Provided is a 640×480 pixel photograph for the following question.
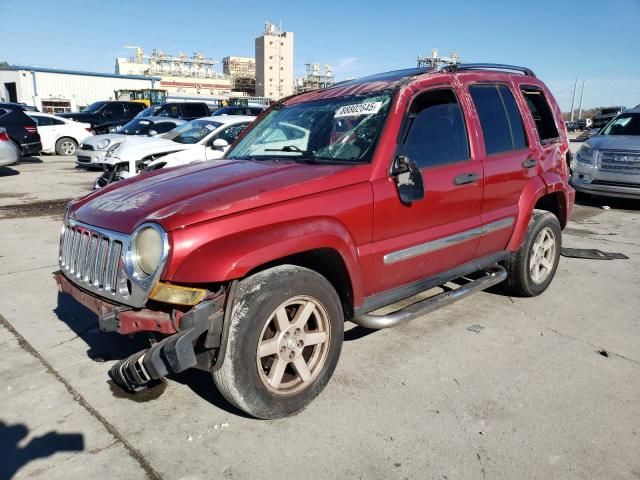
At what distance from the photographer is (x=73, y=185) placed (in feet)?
37.3

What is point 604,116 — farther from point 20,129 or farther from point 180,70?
point 180,70

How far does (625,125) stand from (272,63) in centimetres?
13329

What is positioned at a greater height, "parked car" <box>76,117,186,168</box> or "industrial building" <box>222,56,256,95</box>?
"industrial building" <box>222,56,256,95</box>

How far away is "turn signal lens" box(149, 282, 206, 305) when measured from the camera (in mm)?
2506

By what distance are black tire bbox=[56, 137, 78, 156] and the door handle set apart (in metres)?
17.6

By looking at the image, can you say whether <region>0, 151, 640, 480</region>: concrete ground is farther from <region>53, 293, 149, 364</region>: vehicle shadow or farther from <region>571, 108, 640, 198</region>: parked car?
<region>571, 108, 640, 198</region>: parked car

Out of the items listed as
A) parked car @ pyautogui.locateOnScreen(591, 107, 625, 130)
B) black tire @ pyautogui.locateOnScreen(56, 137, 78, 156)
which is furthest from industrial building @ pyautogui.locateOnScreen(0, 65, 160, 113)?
parked car @ pyautogui.locateOnScreen(591, 107, 625, 130)

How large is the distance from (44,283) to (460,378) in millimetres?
4025

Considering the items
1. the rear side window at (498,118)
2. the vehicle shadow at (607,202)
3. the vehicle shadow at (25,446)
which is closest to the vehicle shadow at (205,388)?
the vehicle shadow at (25,446)

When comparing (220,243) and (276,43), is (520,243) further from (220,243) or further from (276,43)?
(276,43)

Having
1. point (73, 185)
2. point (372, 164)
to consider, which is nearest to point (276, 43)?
point (73, 185)

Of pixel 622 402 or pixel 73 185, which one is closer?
pixel 622 402

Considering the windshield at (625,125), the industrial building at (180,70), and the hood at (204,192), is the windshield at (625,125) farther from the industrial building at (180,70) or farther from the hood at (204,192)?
the industrial building at (180,70)

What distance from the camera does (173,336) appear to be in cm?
244
